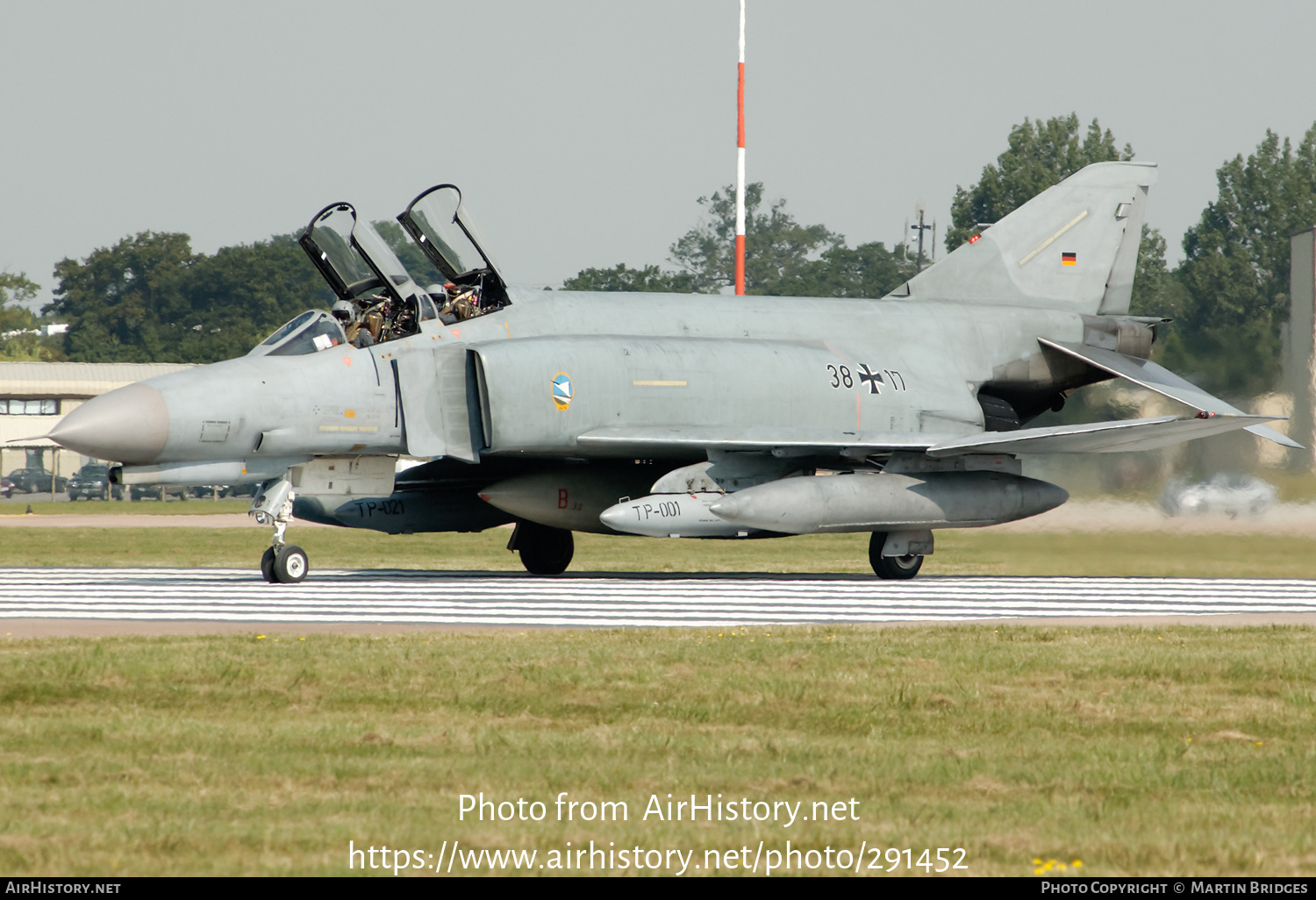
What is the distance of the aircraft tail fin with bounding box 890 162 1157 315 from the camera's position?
1920cm

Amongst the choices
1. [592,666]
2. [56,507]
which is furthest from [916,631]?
[56,507]

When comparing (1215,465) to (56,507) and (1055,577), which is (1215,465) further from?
A: (56,507)

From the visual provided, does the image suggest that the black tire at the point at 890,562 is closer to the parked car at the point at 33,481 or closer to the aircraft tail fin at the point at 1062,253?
the aircraft tail fin at the point at 1062,253

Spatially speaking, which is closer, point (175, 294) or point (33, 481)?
point (33, 481)

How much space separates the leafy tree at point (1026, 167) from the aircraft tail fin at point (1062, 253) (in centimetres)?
4753

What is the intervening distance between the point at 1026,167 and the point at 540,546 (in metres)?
54.6

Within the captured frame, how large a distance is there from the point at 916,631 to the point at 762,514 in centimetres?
449

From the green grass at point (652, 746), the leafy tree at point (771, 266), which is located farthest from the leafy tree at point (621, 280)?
the green grass at point (652, 746)

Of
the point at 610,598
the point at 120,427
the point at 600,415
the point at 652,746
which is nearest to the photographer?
the point at 652,746

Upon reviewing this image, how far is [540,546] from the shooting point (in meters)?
17.5

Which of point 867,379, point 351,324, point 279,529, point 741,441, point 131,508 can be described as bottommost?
point 131,508

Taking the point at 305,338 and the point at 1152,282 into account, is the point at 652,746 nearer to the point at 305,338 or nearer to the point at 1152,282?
the point at 305,338

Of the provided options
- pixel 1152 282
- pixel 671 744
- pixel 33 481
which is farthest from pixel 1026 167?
pixel 671 744

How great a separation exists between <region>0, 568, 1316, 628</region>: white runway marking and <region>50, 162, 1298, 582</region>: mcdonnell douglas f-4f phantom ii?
0.71 meters
